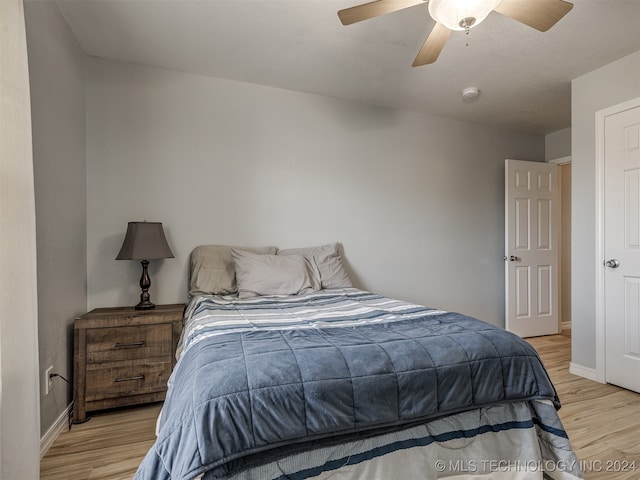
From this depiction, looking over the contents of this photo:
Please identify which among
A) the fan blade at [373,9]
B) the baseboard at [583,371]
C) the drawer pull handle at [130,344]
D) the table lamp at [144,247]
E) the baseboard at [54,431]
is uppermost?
the fan blade at [373,9]

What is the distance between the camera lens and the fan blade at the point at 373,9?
151cm

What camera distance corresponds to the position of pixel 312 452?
1099 millimetres

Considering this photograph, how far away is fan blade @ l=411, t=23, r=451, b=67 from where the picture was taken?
5.48 feet

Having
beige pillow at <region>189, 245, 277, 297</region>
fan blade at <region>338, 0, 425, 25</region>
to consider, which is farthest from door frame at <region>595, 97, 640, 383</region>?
beige pillow at <region>189, 245, 277, 297</region>

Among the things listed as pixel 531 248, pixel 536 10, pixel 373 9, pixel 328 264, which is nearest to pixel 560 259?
pixel 531 248

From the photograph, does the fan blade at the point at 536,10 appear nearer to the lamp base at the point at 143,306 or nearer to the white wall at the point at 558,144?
the lamp base at the point at 143,306

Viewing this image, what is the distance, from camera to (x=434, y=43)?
1.77 m

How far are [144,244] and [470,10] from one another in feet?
7.30

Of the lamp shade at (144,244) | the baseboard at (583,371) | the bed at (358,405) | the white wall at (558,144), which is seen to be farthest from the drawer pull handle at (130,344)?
the white wall at (558,144)

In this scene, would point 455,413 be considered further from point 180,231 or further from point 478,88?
point 478,88

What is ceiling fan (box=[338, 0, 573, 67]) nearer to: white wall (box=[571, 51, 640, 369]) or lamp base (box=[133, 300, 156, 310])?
white wall (box=[571, 51, 640, 369])

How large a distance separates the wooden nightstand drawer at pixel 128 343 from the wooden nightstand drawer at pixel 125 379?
5cm

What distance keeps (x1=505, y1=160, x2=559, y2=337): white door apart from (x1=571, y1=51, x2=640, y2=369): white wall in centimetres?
80

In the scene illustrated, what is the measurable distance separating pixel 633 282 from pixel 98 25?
4.07 m
